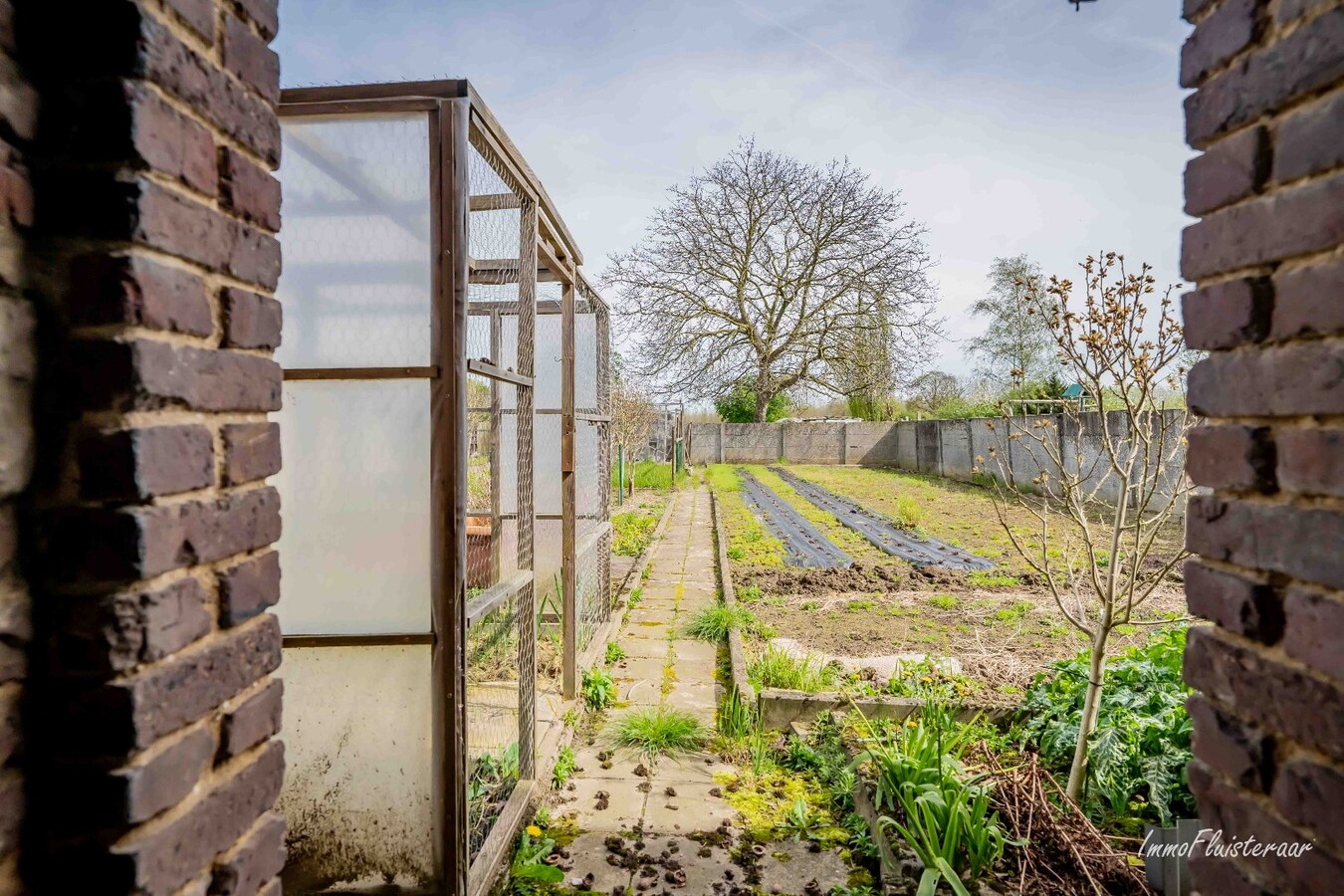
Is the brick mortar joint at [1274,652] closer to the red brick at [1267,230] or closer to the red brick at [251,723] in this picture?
the red brick at [1267,230]

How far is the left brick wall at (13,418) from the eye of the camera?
2.65 feet

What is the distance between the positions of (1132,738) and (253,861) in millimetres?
2959

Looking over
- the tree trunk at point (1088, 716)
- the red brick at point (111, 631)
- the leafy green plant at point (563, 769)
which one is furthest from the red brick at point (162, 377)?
the tree trunk at point (1088, 716)

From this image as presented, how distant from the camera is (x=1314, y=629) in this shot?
0.86 metres

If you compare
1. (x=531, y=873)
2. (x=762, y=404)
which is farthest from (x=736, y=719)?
(x=762, y=404)

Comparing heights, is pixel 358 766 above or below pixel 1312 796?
below

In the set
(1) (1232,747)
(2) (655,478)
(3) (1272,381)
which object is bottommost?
(2) (655,478)

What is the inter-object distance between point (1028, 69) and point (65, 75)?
3.79 meters

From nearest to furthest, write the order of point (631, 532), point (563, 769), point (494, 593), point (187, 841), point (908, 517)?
point (187, 841) → point (494, 593) → point (563, 769) → point (631, 532) → point (908, 517)

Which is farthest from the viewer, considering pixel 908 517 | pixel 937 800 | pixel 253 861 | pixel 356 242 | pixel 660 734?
pixel 908 517

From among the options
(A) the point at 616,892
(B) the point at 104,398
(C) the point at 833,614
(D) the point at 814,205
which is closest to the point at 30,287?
(B) the point at 104,398

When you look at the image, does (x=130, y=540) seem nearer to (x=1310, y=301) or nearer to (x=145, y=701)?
(x=145, y=701)

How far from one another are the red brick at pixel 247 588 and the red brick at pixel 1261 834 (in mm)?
1414

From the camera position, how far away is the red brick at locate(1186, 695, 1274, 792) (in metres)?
0.93
